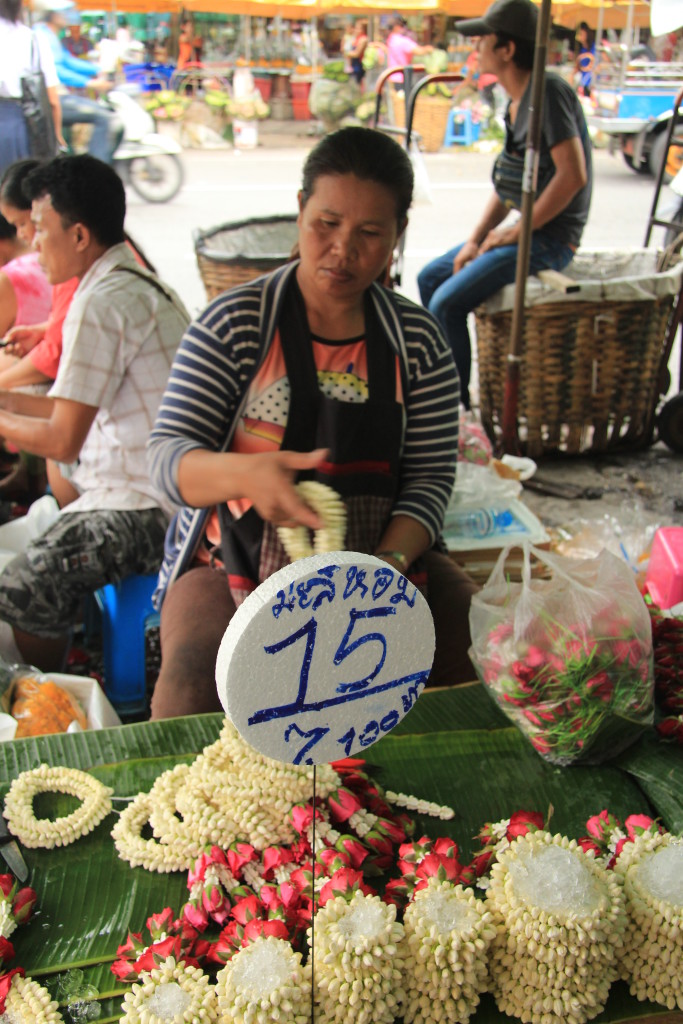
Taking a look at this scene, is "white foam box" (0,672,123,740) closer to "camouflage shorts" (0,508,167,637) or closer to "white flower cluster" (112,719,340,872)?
"camouflage shorts" (0,508,167,637)

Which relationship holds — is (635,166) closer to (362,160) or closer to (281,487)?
(362,160)

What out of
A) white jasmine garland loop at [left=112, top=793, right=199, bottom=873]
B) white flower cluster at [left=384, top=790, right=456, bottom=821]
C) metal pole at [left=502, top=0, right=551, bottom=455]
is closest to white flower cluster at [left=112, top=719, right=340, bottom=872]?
white jasmine garland loop at [left=112, top=793, right=199, bottom=873]

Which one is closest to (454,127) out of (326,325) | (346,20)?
(346,20)

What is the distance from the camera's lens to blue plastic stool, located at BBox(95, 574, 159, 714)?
2.18 meters

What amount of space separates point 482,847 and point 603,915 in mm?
222

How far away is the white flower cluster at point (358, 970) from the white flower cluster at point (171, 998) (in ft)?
0.38

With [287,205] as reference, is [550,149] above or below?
above

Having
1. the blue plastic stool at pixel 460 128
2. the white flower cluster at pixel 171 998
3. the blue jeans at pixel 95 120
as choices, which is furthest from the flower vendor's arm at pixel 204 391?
the blue plastic stool at pixel 460 128

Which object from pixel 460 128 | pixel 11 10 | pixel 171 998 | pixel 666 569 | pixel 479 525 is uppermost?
pixel 11 10

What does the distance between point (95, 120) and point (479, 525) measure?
4896mm

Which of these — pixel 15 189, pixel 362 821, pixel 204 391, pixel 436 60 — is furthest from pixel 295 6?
pixel 436 60

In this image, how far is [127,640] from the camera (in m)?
2.18

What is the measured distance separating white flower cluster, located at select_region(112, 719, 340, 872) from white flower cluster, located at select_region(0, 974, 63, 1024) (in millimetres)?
203

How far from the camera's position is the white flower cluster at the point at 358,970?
88cm
